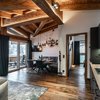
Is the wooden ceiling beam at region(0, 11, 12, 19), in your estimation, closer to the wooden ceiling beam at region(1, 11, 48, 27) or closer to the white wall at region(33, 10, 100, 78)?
the wooden ceiling beam at region(1, 11, 48, 27)

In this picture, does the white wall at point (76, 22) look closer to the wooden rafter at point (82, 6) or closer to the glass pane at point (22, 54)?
the wooden rafter at point (82, 6)

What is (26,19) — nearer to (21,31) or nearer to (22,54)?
(21,31)

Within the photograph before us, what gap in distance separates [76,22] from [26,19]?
2451 millimetres

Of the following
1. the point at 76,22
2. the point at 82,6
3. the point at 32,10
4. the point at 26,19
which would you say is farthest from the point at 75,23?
the point at 26,19

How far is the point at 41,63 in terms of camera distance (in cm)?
757

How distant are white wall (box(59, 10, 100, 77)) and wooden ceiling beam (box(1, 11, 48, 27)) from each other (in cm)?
166

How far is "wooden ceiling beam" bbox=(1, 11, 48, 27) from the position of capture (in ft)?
17.5

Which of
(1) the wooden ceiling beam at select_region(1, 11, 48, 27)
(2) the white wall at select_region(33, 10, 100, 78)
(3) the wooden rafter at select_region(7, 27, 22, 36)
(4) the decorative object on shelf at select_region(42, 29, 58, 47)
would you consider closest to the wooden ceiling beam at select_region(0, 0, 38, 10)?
(1) the wooden ceiling beam at select_region(1, 11, 48, 27)

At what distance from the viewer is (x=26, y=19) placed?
5.69 meters

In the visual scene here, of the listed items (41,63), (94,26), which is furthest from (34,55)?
(94,26)

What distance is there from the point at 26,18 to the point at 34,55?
5105mm

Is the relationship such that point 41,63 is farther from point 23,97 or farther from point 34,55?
point 23,97

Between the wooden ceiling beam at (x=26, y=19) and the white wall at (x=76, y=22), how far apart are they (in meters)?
1.66

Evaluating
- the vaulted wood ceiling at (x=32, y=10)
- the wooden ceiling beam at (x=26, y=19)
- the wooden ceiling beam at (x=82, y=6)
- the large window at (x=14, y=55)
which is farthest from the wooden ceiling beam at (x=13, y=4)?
the large window at (x=14, y=55)
